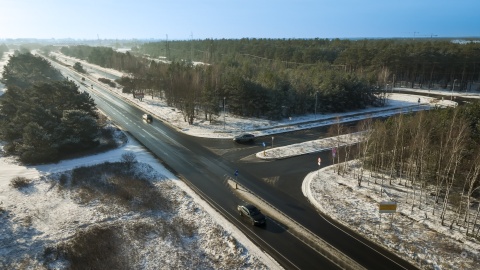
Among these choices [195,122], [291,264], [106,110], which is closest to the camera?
[291,264]

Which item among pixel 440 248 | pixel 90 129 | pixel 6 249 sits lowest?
pixel 6 249

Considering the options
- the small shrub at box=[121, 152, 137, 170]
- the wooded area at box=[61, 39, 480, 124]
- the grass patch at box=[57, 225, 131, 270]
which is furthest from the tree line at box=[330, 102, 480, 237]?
the wooded area at box=[61, 39, 480, 124]

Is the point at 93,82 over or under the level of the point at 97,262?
over

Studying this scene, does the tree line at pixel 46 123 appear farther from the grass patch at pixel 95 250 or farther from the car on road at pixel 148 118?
the grass patch at pixel 95 250

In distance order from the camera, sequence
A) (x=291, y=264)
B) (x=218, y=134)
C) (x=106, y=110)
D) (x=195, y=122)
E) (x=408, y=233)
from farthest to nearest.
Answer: (x=106, y=110) < (x=195, y=122) < (x=218, y=134) < (x=408, y=233) < (x=291, y=264)

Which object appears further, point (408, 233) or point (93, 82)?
point (93, 82)

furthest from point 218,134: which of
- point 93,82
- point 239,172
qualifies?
point 93,82

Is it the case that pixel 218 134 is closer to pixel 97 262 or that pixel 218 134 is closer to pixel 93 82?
pixel 97 262
